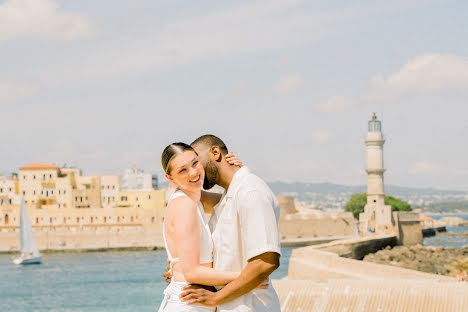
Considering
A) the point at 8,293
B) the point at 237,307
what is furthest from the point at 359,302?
the point at 8,293

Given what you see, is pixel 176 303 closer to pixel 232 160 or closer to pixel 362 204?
pixel 232 160

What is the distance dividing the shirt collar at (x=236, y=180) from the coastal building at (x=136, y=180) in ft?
299

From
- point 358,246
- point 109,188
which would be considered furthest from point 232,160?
point 109,188

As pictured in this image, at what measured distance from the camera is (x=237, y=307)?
3234mm

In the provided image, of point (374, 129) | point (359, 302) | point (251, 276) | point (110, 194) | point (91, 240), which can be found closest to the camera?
point (251, 276)

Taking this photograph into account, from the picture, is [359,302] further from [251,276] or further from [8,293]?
[8,293]

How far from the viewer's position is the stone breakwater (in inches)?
1118

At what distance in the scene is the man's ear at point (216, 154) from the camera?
11.1ft

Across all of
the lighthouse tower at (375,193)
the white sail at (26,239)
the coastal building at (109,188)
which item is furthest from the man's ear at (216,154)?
the coastal building at (109,188)

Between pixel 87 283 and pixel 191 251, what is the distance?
40.3 metres

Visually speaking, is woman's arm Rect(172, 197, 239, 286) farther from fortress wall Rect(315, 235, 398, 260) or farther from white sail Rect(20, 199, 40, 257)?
white sail Rect(20, 199, 40, 257)

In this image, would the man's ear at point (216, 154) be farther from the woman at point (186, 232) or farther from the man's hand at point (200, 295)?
the man's hand at point (200, 295)

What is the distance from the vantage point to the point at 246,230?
3152 millimetres

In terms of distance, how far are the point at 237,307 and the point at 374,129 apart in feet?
146
